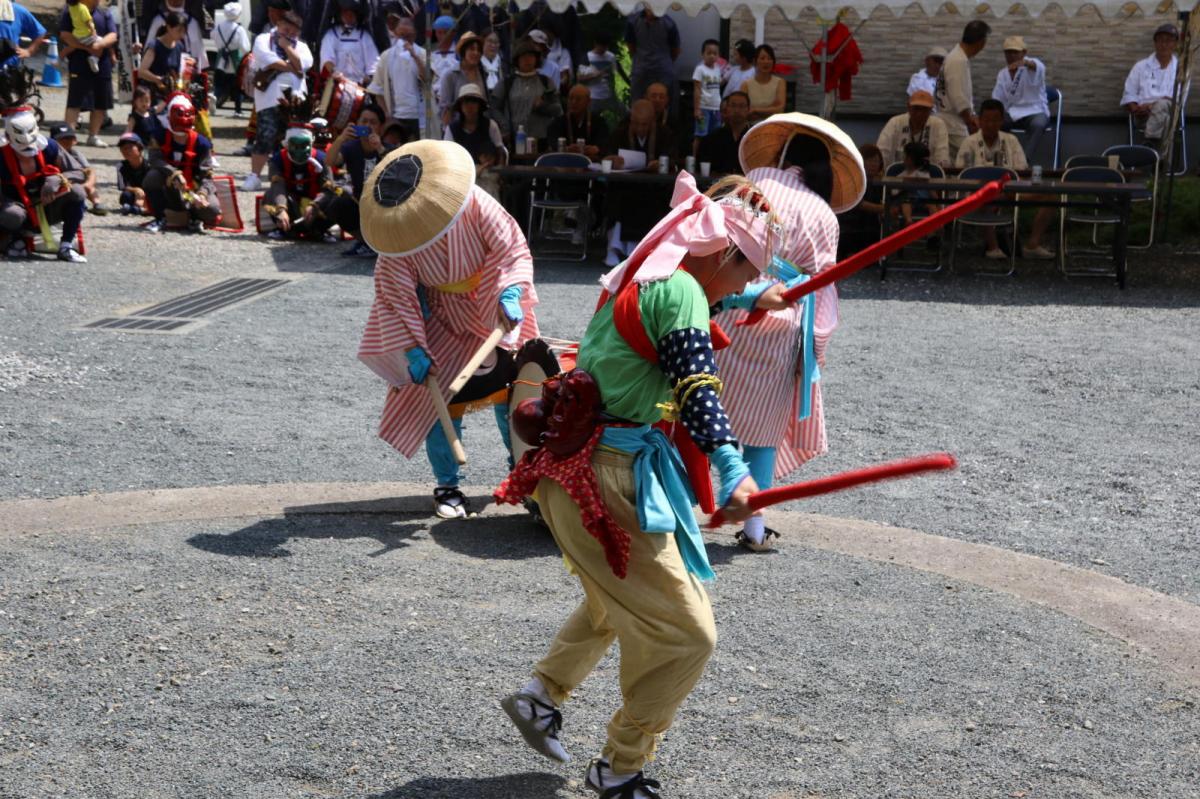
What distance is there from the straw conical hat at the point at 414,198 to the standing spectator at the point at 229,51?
1327 centimetres

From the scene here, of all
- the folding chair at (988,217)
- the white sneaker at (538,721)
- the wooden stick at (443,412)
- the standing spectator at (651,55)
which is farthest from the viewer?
the standing spectator at (651,55)

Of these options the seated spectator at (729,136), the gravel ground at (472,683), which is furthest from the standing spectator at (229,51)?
the gravel ground at (472,683)

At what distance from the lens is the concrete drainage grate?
29.6 ft

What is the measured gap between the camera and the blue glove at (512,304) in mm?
5379

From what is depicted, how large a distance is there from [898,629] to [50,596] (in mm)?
2923

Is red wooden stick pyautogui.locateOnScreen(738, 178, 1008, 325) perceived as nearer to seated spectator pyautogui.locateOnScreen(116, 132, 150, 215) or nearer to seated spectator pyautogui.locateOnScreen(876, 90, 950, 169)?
seated spectator pyautogui.locateOnScreen(876, 90, 950, 169)

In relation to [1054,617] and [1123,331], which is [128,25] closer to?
[1123,331]

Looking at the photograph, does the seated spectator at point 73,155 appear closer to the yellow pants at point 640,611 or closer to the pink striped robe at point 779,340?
the pink striped robe at point 779,340

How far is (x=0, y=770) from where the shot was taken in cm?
350

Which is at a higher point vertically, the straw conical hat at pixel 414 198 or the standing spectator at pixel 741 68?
the standing spectator at pixel 741 68

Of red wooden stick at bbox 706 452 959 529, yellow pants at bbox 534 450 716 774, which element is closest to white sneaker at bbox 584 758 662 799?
yellow pants at bbox 534 450 716 774

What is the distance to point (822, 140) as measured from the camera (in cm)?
515

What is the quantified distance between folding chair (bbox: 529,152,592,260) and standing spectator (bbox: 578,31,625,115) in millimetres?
1947

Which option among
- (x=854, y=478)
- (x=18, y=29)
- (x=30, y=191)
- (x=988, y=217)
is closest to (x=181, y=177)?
(x=30, y=191)
